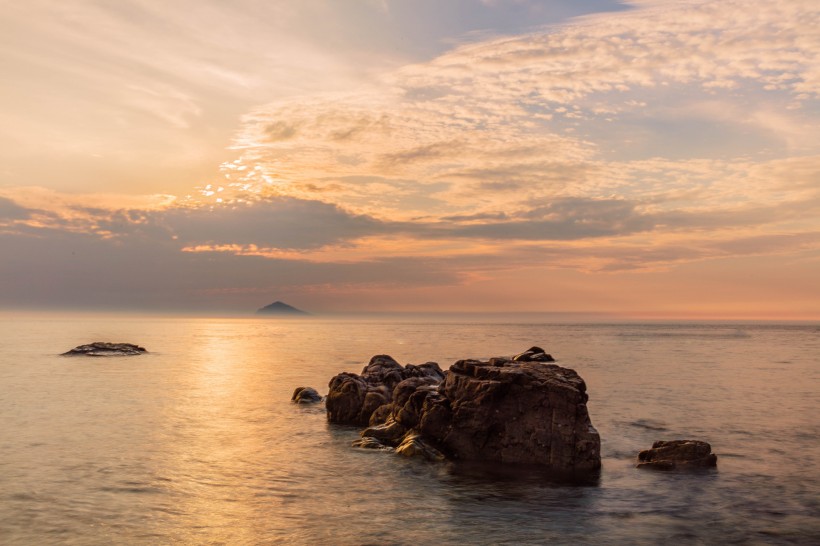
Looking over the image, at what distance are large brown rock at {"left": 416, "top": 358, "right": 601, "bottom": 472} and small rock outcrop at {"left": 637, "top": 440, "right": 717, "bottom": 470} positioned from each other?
7.58 feet

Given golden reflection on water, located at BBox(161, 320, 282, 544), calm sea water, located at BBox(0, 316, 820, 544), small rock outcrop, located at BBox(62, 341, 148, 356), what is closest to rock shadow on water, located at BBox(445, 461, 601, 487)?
calm sea water, located at BBox(0, 316, 820, 544)

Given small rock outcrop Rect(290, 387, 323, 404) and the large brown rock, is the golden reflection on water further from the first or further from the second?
the large brown rock

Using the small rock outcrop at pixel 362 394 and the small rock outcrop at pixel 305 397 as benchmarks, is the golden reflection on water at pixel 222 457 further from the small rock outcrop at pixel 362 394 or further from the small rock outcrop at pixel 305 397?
the small rock outcrop at pixel 362 394

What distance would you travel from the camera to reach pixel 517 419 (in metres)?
23.2

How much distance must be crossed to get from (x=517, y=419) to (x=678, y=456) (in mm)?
6698

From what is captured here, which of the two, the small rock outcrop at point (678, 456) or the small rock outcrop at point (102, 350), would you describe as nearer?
the small rock outcrop at point (678, 456)

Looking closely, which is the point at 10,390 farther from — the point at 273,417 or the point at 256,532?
the point at 256,532

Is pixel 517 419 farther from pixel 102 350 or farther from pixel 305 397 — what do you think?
pixel 102 350

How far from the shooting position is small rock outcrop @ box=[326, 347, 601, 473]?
22625 mm

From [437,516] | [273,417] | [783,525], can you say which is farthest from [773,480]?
[273,417]

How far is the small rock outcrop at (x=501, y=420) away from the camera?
22.6 metres

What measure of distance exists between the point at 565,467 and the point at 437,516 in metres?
7.26

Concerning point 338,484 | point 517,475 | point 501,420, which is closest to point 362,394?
point 501,420

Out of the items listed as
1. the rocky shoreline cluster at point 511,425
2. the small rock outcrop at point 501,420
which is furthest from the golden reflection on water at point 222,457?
the small rock outcrop at point 501,420
